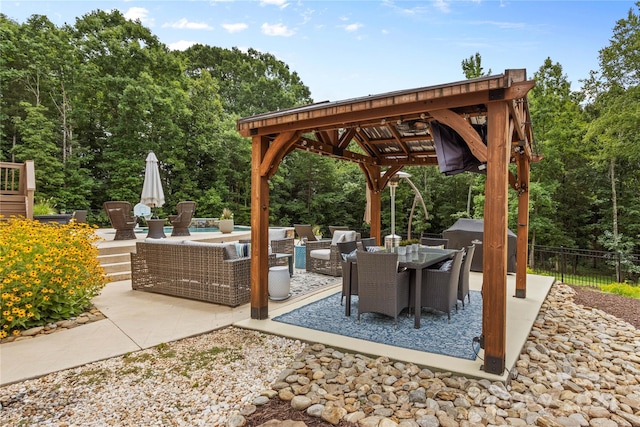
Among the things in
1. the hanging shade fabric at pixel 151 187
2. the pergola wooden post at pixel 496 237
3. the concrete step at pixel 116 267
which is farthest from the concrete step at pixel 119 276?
the pergola wooden post at pixel 496 237

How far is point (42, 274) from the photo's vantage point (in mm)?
3582

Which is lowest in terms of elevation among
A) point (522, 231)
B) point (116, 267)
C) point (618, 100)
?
point (116, 267)

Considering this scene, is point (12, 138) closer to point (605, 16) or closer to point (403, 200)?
point (403, 200)

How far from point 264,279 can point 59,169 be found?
1307 centimetres

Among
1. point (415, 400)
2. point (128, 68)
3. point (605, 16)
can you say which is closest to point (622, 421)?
point (415, 400)

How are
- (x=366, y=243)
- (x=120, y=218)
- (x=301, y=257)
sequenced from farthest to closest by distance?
1. (x=301, y=257)
2. (x=120, y=218)
3. (x=366, y=243)

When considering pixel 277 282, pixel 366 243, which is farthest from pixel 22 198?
pixel 366 243

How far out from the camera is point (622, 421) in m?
2.17

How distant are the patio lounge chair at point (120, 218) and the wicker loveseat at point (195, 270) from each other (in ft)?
9.59

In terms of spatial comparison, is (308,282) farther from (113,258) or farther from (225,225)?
(225,225)

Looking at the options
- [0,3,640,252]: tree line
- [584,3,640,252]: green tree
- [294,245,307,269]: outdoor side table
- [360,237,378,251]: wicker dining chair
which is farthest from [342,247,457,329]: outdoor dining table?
[0,3,640,252]: tree line

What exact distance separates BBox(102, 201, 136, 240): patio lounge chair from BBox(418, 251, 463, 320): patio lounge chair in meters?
6.71

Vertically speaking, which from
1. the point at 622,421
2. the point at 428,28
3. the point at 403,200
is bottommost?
the point at 622,421

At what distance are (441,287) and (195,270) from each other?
325 cm
